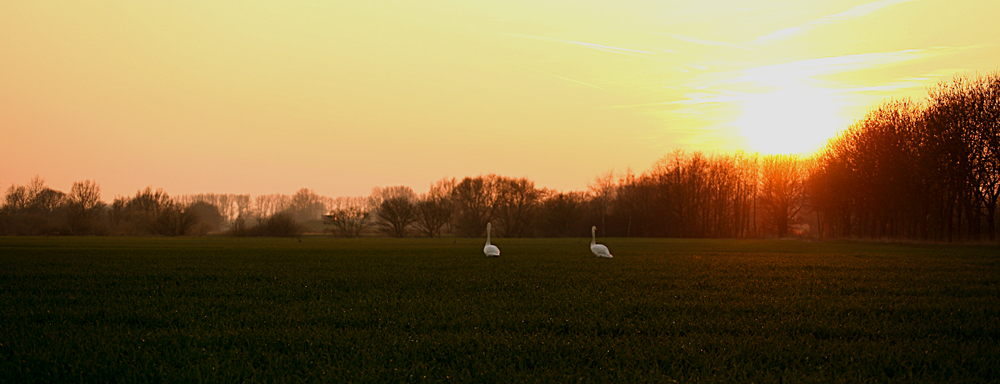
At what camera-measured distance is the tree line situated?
3509cm

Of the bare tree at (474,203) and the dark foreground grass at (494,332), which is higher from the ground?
the bare tree at (474,203)

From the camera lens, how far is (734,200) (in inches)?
2729

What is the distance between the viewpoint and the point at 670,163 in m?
71.1

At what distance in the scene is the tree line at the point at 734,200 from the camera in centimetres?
3509

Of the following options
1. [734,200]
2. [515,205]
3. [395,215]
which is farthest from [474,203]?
[734,200]

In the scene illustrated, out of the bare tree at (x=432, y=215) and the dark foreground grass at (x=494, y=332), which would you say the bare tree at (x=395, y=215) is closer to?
the bare tree at (x=432, y=215)

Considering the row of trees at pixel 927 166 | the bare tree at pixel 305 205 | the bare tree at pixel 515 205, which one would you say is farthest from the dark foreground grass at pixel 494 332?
the bare tree at pixel 305 205

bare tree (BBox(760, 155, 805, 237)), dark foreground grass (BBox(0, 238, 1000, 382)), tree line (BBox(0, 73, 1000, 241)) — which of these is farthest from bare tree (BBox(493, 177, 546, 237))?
dark foreground grass (BBox(0, 238, 1000, 382))

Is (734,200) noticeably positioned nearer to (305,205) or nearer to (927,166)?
(927,166)

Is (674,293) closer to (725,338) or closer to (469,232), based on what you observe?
(725,338)

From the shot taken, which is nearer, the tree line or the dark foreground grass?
the dark foreground grass

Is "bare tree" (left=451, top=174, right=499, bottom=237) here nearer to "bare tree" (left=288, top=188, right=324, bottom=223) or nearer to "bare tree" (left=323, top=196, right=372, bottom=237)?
"bare tree" (left=323, top=196, right=372, bottom=237)

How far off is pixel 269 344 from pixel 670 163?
2786 inches

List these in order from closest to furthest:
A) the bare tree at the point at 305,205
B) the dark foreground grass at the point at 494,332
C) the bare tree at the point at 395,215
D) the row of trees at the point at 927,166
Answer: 1. the dark foreground grass at the point at 494,332
2. the row of trees at the point at 927,166
3. the bare tree at the point at 395,215
4. the bare tree at the point at 305,205
